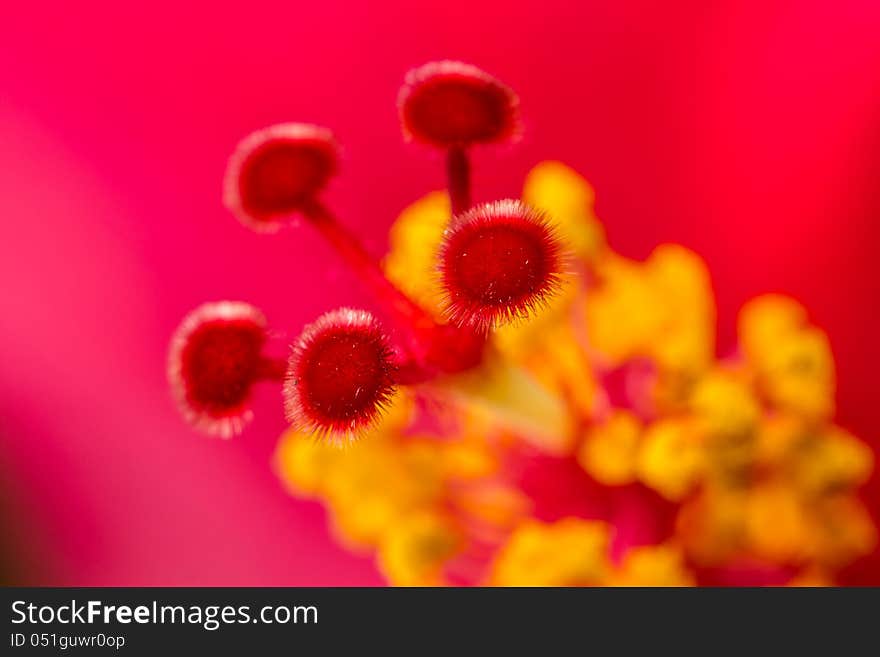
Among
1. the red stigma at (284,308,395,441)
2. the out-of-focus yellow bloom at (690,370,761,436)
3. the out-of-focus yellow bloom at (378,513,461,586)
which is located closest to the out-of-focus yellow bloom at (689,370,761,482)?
the out-of-focus yellow bloom at (690,370,761,436)

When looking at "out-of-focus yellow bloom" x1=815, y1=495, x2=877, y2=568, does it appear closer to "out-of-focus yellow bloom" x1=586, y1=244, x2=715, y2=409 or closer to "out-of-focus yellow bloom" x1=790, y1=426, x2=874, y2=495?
"out-of-focus yellow bloom" x1=790, y1=426, x2=874, y2=495

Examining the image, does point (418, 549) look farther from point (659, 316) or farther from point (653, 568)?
point (659, 316)

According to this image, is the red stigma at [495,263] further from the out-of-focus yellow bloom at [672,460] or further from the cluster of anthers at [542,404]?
the out-of-focus yellow bloom at [672,460]

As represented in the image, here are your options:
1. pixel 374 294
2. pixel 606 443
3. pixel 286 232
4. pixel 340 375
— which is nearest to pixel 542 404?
pixel 606 443

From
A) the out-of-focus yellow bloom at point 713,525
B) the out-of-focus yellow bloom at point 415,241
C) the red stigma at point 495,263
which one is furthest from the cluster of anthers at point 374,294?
the out-of-focus yellow bloom at point 713,525

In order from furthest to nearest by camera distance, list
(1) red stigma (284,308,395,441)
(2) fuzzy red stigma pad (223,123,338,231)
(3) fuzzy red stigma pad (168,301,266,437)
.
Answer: (2) fuzzy red stigma pad (223,123,338,231) < (3) fuzzy red stigma pad (168,301,266,437) < (1) red stigma (284,308,395,441)
